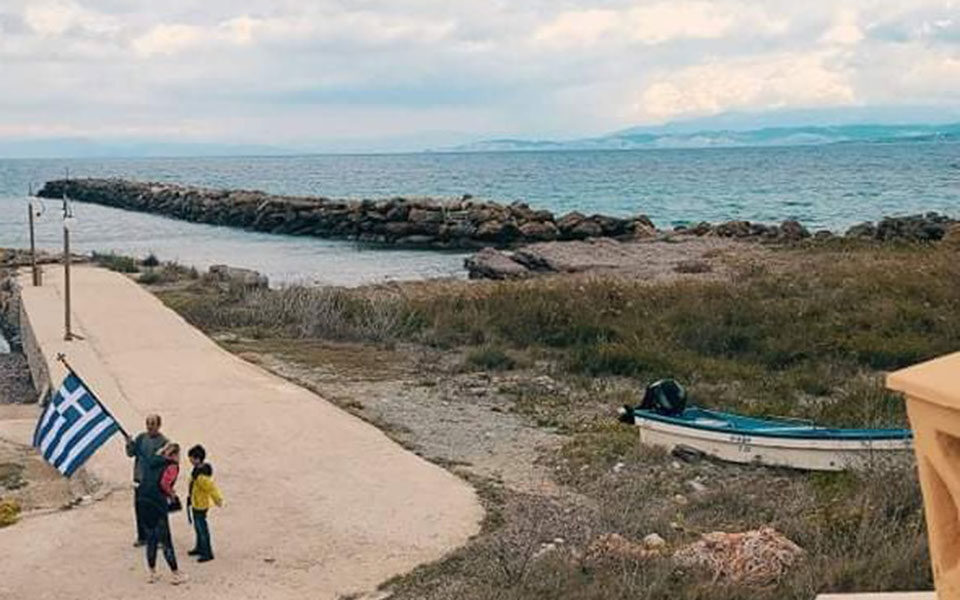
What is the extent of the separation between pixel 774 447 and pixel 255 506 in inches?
185

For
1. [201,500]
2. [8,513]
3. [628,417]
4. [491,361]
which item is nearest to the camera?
[201,500]

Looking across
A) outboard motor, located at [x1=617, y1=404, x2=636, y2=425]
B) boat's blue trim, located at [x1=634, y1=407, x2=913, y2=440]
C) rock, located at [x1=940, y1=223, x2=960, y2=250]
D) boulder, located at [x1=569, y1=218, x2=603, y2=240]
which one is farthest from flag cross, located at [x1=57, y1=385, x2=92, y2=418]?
boulder, located at [x1=569, y1=218, x2=603, y2=240]

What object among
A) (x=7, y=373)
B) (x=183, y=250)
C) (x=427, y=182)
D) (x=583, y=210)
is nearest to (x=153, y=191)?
(x=583, y=210)

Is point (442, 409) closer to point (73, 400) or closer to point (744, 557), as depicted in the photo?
point (73, 400)

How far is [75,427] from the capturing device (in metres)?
9.68

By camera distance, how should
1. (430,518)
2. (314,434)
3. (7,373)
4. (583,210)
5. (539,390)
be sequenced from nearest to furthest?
(430,518) < (314,434) < (539,390) < (7,373) < (583,210)

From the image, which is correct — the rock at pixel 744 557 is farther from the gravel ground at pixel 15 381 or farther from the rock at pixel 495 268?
the rock at pixel 495 268

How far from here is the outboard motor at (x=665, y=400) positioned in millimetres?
12312

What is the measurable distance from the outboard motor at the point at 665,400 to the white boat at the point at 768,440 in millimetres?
84

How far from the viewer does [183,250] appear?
44.3 m

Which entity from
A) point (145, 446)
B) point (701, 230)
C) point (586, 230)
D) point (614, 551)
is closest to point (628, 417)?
point (614, 551)

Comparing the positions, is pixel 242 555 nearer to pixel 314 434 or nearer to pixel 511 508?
pixel 511 508

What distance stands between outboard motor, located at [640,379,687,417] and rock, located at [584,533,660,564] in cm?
440

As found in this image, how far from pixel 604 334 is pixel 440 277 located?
1422 cm
